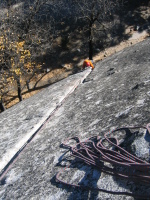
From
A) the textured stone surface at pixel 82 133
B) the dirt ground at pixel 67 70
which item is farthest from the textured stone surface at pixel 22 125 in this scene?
the dirt ground at pixel 67 70

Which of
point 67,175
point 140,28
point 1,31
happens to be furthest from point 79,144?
point 140,28

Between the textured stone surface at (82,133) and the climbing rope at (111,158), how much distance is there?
5cm

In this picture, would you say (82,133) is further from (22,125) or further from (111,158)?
(22,125)

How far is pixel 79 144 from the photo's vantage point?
2.36m

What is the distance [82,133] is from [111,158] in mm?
736

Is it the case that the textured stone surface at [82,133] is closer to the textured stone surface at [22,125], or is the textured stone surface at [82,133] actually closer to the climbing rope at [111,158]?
the climbing rope at [111,158]

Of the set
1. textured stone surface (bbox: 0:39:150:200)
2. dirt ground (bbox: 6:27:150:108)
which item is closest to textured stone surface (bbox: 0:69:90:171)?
textured stone surface (bbox: 0:39:150:200)

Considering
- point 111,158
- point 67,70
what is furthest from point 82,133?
point 67,70

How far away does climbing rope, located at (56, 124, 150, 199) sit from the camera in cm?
166

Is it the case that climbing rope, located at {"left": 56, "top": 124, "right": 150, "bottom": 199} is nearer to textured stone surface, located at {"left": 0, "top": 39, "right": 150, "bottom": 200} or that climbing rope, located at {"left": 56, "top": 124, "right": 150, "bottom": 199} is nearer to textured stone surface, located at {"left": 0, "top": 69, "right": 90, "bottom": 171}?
textured stone surface, located at {"left": 0, "top": 39, "right": 150, "bottom": 200}

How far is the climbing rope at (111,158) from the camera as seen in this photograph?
166 centimetres

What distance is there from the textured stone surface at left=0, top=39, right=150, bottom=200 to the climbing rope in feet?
0.15

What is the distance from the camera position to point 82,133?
2.61 m

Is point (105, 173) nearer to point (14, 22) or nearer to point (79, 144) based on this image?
point (79, 144)
